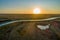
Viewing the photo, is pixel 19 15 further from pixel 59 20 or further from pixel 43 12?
pixel 59 20

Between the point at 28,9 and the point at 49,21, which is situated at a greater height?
the point at 28,9

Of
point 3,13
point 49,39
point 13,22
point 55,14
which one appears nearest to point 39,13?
point 55,14

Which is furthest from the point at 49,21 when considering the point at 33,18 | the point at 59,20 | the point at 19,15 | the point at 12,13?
the point at 12,13

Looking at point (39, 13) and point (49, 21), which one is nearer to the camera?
point (49, 21)

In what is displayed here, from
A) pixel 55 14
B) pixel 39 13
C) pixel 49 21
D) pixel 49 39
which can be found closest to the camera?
pixel 49 39

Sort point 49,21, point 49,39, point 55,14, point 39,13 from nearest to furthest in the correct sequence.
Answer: point 49,39 < point 49,21 < point 55,14 < point 39,13

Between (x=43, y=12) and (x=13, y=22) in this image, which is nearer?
(x=13, y=22)

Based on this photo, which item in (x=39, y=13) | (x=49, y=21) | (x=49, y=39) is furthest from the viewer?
(x=39, y=13)

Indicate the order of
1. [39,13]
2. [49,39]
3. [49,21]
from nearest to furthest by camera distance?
[49,39]
[49,21]
[39,13]

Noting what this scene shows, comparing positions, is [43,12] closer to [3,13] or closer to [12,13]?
[12,13]
